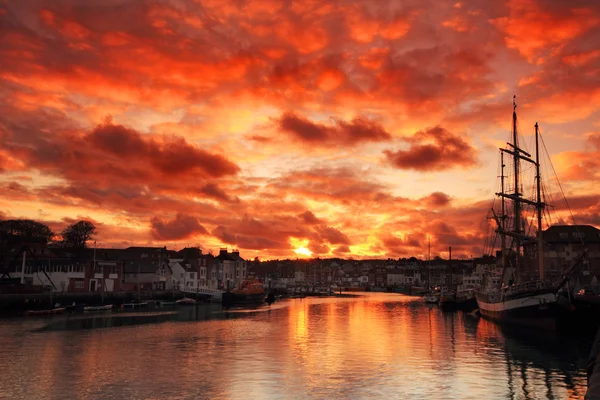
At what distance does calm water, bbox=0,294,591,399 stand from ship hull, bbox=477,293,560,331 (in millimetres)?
3192

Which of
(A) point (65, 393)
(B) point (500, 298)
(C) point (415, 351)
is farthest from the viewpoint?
(B) point (500, 298)

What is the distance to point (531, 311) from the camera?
196 ft

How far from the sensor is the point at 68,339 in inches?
2007

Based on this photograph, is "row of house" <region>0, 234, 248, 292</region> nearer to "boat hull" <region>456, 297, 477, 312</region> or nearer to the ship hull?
"boat hull" <region>456, 297, 477, 312</region>

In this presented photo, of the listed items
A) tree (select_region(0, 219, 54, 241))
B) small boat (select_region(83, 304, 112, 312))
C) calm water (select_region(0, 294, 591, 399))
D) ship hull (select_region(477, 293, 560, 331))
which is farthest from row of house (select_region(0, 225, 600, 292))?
calm water (select_region(0, 294, 591, 399))

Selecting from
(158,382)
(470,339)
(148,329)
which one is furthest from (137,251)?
(158,382)

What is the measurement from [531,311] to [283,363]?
34802mm

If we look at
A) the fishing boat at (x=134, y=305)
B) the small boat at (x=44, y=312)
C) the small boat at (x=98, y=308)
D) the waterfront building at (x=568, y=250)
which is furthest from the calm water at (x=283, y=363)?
the waterfront building at (x=568, y=250)

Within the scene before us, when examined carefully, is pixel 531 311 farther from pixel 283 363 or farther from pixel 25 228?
pixel 25 228

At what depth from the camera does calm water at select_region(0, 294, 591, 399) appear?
94.6 ft

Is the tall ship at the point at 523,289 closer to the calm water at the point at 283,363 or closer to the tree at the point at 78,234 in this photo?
the calm water at the point at 283,363

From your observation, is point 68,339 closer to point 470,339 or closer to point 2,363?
point 2,363

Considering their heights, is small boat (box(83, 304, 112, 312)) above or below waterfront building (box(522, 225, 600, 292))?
below

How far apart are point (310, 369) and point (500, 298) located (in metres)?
43.8
